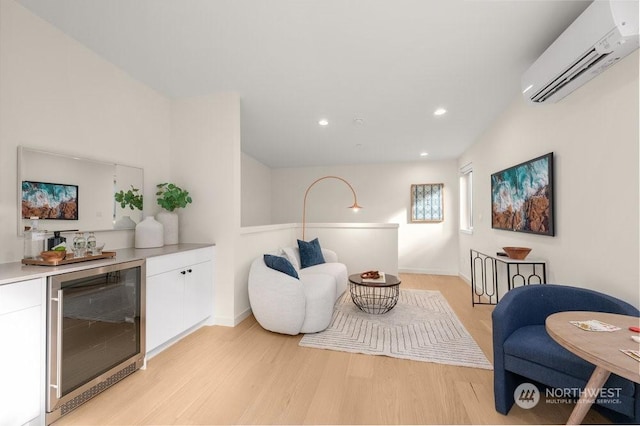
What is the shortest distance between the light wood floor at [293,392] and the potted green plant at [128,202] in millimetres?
1262

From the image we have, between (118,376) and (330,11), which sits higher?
(330,11)

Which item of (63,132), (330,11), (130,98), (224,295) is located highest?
(330,11)

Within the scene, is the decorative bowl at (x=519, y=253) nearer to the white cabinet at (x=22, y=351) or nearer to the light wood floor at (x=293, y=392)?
the light wood floor at (x=293, y=392)

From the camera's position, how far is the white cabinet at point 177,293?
7.16 ft

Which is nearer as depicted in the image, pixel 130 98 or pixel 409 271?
pixel 130 98

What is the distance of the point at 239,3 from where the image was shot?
1739mm

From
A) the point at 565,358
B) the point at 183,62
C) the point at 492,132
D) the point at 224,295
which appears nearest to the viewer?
the point at 565,358

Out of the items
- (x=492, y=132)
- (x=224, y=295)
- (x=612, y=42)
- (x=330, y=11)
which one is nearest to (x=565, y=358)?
(x=612, y=42)

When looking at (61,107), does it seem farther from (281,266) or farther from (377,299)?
(377,299)

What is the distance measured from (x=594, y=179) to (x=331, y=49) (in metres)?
2.19

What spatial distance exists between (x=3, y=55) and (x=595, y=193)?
416 centimetres

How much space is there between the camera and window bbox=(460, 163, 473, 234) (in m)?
5.08

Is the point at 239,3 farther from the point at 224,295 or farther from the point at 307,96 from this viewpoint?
the point at 224,295

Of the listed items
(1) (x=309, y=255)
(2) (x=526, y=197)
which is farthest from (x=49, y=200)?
(2) (x=526, y=197)
